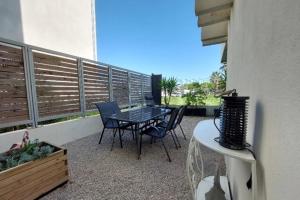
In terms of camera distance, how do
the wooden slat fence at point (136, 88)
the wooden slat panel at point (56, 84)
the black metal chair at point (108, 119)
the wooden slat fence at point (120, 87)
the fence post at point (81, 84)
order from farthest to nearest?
the wooden slat fence at point (136, 88)
the wooden slat fence at point (120, 87)
the fence post at point (81, 84)
the black metal chair at point (108, 119)
the wooden slat panel at point (56, 84)

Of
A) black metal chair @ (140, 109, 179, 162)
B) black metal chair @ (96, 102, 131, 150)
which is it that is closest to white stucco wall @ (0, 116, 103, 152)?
black metal chair @ (96, 102, 131, 150)

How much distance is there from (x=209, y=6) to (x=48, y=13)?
495 cm

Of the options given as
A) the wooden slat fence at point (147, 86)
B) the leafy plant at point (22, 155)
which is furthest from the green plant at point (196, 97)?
the leafy plant at point (22, 155)

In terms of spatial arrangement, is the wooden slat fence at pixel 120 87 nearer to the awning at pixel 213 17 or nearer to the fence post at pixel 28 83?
the fence post at pixel 28 83

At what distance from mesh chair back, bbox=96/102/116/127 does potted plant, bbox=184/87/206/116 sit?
3774mm

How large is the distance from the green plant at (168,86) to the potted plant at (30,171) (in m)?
5.51

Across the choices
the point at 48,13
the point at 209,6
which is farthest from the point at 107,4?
the point at 209,6

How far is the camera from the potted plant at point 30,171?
146 centimetres

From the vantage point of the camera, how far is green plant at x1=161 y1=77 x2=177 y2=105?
22.8ft

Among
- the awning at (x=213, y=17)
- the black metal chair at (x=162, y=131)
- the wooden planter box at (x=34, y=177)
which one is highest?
the awning at (x=213, y=17)

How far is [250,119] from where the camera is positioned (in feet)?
3.15

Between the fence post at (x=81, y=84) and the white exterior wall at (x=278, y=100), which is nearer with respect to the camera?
the white exterior wall at (x=278, y=100)

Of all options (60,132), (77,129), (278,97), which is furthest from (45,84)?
(278,97)

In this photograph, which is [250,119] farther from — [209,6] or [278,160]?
[209,6]
